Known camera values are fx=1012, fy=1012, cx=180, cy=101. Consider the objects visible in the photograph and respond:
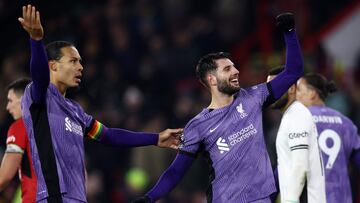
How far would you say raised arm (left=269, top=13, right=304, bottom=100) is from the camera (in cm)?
776

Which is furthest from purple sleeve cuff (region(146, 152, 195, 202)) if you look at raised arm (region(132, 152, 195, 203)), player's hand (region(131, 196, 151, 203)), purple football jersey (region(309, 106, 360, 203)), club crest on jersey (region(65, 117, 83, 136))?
purple football jersey (region(309, 106, 360, 203))

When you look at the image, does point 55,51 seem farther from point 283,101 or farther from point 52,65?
point 283,101

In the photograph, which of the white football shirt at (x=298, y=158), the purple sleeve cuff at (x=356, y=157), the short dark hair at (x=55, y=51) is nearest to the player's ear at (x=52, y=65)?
the short dark hair at (x=55, y=51)

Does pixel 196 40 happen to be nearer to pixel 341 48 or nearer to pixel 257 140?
pixel 341 48

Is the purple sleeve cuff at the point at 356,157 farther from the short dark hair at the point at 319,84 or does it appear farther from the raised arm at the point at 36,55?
the raised arm at the point at 36,55

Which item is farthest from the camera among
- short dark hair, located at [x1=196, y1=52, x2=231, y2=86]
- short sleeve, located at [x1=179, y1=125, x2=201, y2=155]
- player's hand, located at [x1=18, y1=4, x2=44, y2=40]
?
short dark hair, located at [x1=196, y1=52, x2=231, y2=86]

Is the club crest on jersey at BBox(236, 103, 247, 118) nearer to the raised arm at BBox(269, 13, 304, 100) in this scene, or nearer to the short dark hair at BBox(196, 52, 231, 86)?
the raised arm at BBox(269, 13, 304, 100)

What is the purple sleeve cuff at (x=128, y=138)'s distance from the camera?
8281 millimetres

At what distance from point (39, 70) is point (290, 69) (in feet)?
6.51

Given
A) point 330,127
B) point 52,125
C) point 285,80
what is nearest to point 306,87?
point 330,127

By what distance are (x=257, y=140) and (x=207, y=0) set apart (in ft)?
30.1

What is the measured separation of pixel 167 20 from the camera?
52.7 ft

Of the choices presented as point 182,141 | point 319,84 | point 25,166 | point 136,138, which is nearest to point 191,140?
point 182,141

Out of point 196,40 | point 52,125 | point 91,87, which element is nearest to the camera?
point 52,125
